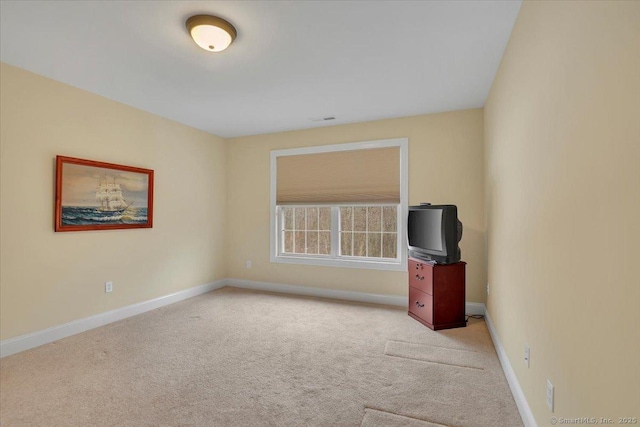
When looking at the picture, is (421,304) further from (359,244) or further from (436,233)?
(359,244)

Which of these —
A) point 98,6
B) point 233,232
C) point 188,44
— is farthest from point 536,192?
point 233,232

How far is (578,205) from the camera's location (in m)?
1.20

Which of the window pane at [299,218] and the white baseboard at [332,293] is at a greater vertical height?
the window pane at [299,218]

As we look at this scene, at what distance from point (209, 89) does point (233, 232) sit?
2773mm

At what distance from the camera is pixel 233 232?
5.52 m

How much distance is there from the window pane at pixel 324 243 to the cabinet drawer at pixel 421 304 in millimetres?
1485

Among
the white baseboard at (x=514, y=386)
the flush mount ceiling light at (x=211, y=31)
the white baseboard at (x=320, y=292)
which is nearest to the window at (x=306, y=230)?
the white baseboard at (x=320, y=292)

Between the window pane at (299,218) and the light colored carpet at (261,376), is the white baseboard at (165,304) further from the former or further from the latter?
the window pane at (299,218)

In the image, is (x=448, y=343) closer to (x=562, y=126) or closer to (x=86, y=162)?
(x=562, y=126)

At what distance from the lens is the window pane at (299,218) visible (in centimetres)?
510

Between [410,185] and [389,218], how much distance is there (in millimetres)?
574

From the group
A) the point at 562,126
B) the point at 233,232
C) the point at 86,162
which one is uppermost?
the point at 86,162

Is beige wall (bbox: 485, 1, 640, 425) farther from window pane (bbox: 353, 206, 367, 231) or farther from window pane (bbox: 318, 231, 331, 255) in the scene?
window pane (bbox: 318, 231, 331, 255)

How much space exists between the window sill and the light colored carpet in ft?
2.77
